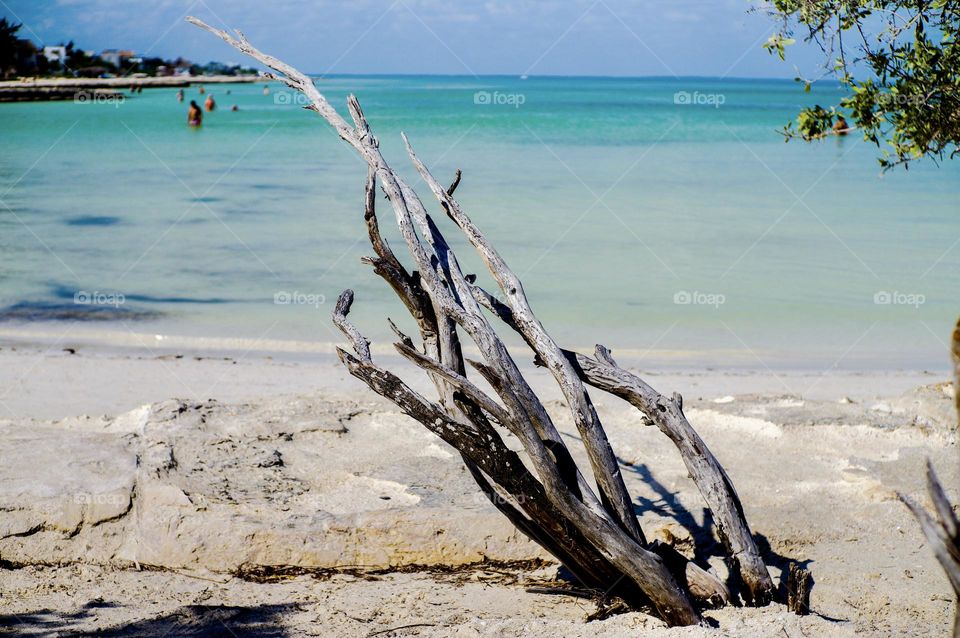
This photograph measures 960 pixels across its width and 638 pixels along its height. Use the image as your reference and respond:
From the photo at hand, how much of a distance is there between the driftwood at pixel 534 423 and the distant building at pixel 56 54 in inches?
3345

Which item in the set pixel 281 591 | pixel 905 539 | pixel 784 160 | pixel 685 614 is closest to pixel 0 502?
pixel 281 591

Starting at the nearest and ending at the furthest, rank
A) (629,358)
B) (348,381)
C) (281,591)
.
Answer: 1. (281,591)
2. (348,381)
3. (629,358)

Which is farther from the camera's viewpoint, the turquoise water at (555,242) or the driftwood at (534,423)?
the turquoise water at (555,242)

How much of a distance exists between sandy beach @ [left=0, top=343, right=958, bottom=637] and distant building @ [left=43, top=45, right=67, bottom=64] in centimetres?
8294

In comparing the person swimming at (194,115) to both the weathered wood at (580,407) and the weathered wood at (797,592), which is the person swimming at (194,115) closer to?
the weathered wood at (580,407)

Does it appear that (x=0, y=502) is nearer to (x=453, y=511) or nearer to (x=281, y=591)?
(x=281, y=591)

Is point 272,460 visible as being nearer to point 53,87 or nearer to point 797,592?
point 797,592

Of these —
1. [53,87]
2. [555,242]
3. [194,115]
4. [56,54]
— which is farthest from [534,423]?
[56,54]

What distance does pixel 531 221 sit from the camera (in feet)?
59.3

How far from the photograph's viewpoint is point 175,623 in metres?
4.01

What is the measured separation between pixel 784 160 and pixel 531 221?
16450 millimetres

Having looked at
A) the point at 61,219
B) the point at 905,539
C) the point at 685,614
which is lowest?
the point at 685,614

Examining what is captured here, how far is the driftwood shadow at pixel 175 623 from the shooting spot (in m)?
3.93

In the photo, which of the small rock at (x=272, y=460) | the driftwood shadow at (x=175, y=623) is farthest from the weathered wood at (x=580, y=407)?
the small rock at (x=272, y=460)
